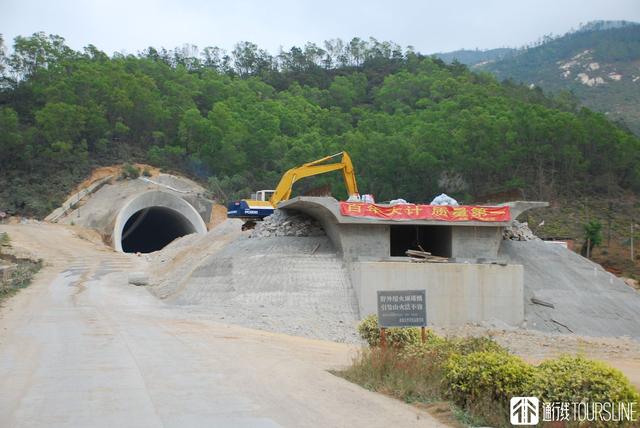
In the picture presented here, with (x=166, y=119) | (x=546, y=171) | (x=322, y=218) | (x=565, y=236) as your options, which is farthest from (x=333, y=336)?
(x=166, y=119)

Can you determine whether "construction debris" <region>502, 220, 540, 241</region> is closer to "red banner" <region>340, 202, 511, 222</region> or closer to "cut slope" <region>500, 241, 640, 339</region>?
"cut slope" <region>500, 241, 640, 339</region>

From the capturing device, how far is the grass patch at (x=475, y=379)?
8.23 meters

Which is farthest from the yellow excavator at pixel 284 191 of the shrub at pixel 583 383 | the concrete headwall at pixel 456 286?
the shrub at pixel 583 383

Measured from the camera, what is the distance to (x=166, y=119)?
70.5m

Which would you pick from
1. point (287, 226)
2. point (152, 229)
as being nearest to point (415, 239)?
point (287, 226)

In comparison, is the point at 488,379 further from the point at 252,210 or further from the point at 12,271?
the point at 252,210

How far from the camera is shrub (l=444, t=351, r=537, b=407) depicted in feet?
29.6

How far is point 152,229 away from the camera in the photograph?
6438cm

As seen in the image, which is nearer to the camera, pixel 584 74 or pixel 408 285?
pixel 408 285

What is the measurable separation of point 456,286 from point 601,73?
150 metres

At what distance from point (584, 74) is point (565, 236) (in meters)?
123

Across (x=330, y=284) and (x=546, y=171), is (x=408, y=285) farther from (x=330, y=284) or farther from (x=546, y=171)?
(x=546, y=171)

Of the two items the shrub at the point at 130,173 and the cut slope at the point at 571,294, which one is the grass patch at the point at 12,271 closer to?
the shrub at the point at 130,173

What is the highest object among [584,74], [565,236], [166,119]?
[584,74]
